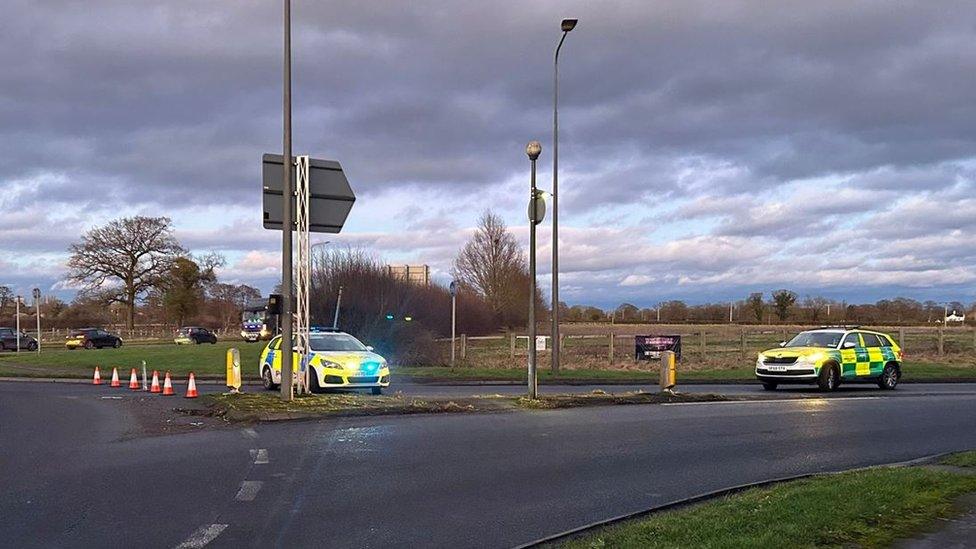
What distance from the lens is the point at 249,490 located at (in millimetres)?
8031

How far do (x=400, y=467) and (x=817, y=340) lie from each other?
1549 cm

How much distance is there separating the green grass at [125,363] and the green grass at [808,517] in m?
22.3

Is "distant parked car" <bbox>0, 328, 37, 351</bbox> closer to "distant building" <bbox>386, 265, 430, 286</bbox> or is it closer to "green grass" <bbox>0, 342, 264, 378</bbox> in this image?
"green grass" <bbox>0, 342, 264, 378</bbox>

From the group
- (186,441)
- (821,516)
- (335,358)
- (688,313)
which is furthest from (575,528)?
(688,313)

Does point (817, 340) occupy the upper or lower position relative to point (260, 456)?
upper

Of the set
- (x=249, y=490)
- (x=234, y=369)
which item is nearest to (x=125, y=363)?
(x=234, y=369)

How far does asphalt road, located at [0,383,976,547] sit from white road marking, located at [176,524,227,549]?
27 mm

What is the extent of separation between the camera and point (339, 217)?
53.1 ft

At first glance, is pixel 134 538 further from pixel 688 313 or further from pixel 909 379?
pixel 688 313

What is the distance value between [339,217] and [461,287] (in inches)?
2064

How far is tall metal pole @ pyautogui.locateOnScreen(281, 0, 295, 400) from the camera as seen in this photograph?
48.6 feet

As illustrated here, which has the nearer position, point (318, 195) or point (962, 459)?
point (962, 459)

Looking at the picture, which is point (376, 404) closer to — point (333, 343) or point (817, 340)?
point (333, 343)

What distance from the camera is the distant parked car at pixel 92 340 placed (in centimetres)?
5791
